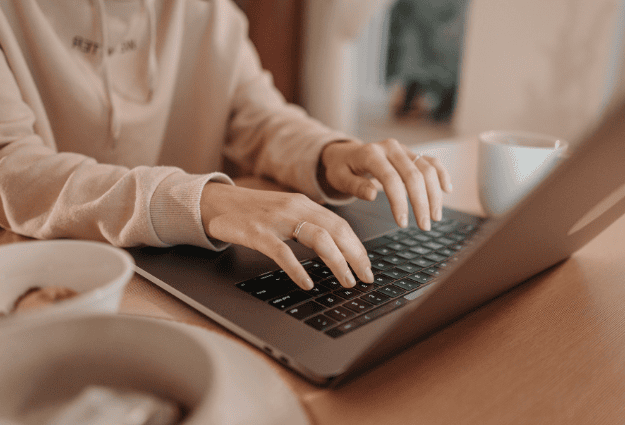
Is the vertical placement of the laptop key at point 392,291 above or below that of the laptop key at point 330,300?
above

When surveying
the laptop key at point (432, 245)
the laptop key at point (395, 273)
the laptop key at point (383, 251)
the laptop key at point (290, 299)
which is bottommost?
the laptop key at point (383, 251)

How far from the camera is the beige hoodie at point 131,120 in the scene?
1.63 ft

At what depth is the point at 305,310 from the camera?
0.37 m

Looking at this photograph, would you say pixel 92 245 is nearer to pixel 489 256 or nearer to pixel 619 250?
pixel 489 256

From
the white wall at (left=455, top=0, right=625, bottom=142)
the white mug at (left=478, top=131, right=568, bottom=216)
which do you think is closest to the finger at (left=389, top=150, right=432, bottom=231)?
the white mug at (left=478, top=131, right=568, bottom=216)

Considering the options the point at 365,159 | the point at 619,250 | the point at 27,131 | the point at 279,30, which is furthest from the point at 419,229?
the point at 279,30

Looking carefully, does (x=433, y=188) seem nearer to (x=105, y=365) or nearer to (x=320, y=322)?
(x=320, y=322)

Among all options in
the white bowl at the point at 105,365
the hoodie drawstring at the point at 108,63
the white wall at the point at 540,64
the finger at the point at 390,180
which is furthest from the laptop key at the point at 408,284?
the white wall at the point at 540,64

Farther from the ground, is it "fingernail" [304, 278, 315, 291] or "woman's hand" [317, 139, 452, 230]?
"woman's hand" [317, 139, 452, 230]

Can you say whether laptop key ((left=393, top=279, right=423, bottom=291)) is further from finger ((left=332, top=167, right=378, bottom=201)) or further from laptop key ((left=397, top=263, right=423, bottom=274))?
finger ((left=332, top=167, right=378, bottom=201))

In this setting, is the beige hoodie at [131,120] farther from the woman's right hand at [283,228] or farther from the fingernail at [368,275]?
the fingernail at [368,275]

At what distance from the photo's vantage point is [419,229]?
23.0 inches

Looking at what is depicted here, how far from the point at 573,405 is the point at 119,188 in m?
0.45

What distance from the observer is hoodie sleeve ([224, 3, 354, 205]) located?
0.73 metres
